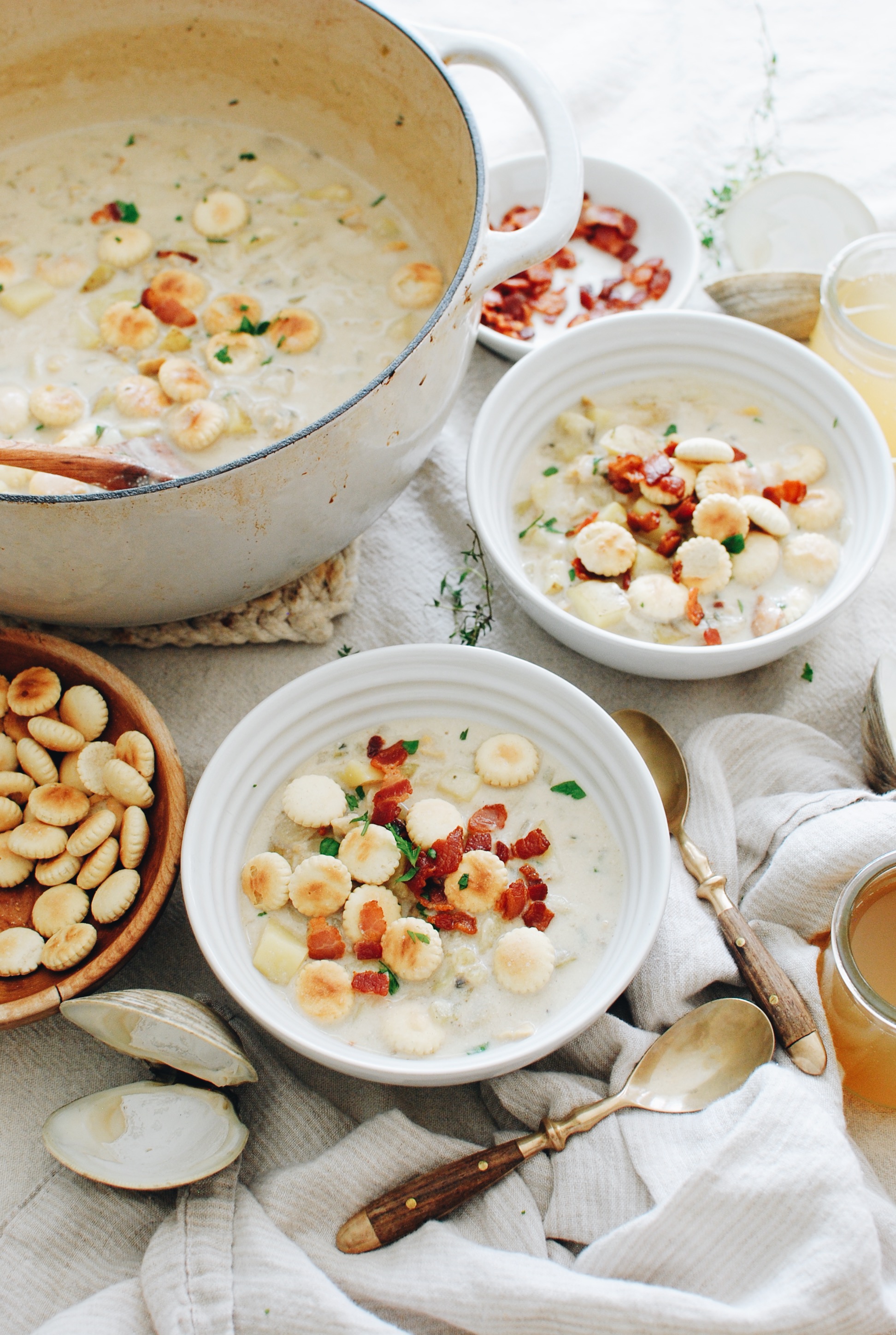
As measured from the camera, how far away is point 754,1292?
4.04 ft

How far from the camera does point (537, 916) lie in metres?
1.42

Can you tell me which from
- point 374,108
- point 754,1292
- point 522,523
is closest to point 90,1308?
point 754,1292

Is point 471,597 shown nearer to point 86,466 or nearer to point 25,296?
point 86,466

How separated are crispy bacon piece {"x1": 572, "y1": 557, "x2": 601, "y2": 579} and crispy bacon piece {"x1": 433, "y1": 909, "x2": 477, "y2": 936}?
579 mm

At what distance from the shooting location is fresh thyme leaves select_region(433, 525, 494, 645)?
184 cm

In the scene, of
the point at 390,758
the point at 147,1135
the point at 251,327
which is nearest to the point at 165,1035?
the point at 147,1135

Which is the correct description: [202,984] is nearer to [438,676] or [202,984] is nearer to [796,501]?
[438,676]

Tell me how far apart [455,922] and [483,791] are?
203 millimetres

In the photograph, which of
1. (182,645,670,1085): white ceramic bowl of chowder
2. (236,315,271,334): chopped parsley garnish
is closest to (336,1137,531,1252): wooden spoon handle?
(182,645,670,1085): white ceramic bowl of chowder

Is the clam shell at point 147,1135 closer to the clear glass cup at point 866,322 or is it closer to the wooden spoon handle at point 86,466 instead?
the wooden spoon handle at point 86,466

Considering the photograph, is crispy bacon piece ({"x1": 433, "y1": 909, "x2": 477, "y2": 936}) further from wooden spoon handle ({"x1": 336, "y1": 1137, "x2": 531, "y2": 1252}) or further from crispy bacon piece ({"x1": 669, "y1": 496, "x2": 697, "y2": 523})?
crispy bacon piece ({"x1": 669, "y1": 496, "x2": 697, "y2": 523})

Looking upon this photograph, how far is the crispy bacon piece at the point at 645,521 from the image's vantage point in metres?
1.75

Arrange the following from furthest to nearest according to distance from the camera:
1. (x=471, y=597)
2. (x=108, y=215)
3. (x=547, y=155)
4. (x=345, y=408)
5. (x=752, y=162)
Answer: (x=752, y=162) < (x=108, y=215) < (x=471, y=597) < (x=547, y=155) < (x=345, y=408)

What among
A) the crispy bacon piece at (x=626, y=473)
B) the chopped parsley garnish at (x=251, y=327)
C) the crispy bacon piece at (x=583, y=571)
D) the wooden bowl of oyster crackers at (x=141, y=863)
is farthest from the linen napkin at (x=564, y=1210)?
the chopped parsley garnish at (x=251, y=327)
